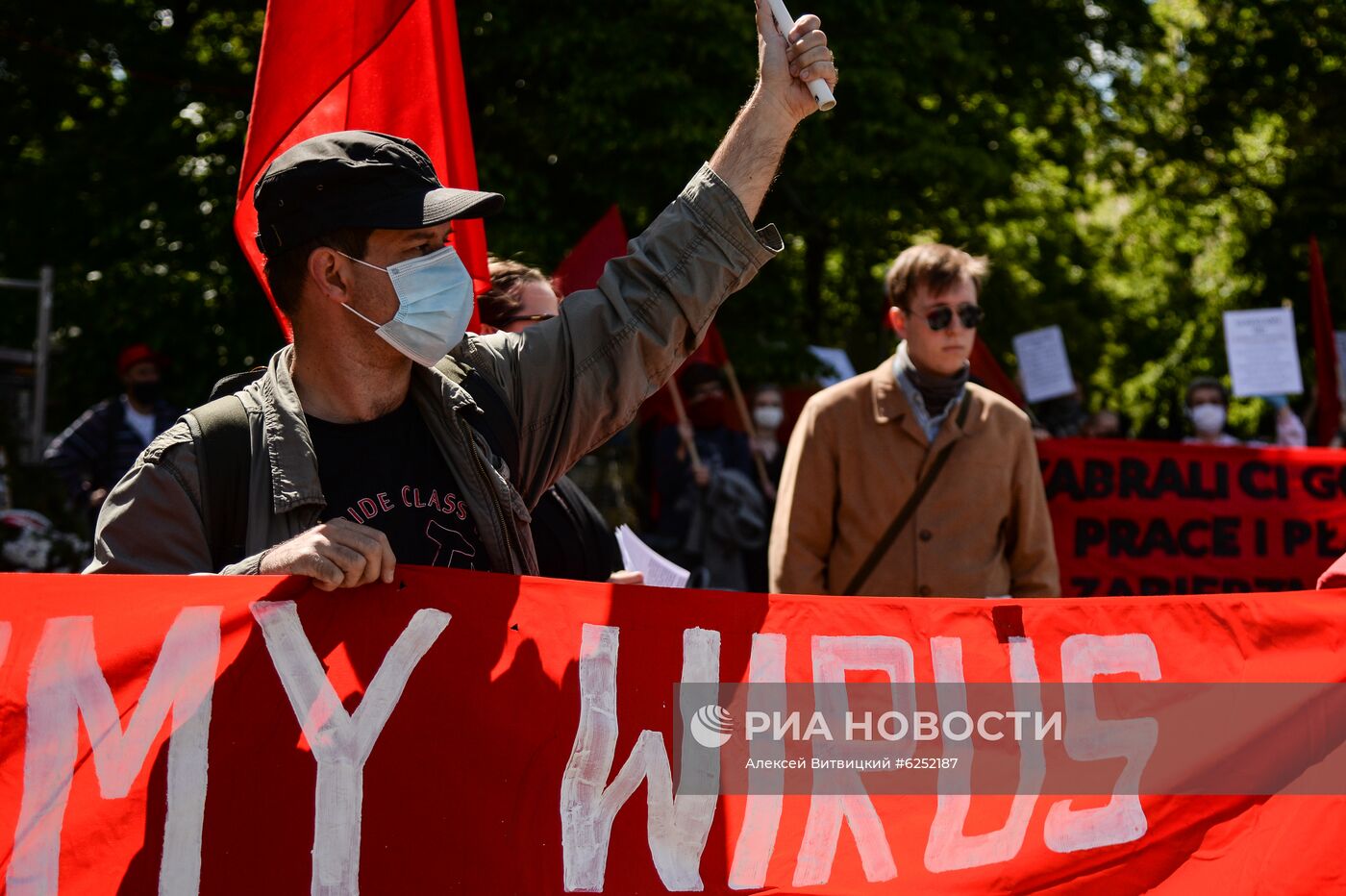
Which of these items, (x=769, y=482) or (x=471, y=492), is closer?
(x=471, y=492)

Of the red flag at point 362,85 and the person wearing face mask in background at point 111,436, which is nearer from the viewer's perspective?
the red flag at point 362,85

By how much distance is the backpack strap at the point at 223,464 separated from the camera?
98.8 inches

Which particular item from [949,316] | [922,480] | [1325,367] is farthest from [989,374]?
[1325,367]

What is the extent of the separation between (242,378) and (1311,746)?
2.13 m

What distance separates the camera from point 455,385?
2721 millimetres

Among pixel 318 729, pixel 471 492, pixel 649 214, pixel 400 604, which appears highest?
pixel 649 214

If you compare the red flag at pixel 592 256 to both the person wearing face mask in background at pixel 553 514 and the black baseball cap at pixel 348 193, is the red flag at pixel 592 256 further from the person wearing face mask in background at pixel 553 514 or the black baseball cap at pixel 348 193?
the black baseball cap at pixel 348 193

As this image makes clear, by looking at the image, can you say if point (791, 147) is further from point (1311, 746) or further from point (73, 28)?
point (1311, 746)

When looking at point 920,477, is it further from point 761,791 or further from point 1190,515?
point 1190,515

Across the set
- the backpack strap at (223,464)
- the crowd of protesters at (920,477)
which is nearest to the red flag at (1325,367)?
the crowd of protesters at (920,477)

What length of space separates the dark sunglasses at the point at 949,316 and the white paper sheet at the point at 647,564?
3.53ft

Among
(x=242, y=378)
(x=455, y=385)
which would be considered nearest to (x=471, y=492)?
(x=455, y=385)

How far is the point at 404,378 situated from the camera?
273 centimetres

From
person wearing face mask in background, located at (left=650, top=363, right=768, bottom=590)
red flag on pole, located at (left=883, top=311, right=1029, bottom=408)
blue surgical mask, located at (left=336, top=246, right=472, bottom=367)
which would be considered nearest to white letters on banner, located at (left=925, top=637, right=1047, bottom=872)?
blue surgical mask, located at (left=336, top=246, right=472, bottom=367)
